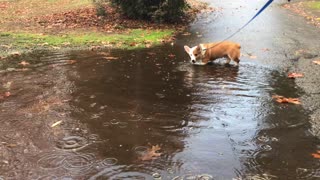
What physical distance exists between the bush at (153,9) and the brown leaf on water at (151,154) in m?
10.4

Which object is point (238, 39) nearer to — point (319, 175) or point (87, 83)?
point (87, 83)

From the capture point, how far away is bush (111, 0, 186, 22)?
579 inches

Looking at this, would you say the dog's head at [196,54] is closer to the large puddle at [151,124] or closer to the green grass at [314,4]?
the large puddle at [151,124]

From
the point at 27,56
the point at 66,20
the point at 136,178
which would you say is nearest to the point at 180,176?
the point at 136,178

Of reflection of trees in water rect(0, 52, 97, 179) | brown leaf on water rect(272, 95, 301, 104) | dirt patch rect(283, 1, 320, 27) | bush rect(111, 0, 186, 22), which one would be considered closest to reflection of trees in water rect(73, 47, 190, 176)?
reflection of trees in water rect(0, 52, 97, 179)

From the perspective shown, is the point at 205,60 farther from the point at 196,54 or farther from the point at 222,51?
the point at 222,51

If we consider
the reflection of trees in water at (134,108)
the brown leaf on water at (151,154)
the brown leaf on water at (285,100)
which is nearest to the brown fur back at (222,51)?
the reflection of trees in water at (134,108)

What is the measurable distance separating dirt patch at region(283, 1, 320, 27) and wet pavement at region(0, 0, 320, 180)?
22.0 ft

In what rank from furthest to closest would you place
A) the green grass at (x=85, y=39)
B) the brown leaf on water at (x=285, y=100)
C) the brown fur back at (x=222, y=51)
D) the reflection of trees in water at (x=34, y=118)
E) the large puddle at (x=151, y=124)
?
the green grass at (x=85, y=39), the brown fur back at (x=222, y=51), the brown leaf on water at (x=285, y=100), the reflection of trees in water at (x=34, y=118), the large puddle at (x=151, y=124)

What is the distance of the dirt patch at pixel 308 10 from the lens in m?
16.0

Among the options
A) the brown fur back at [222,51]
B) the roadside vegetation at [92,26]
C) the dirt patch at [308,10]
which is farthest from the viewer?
the dirt patch at [308,10]

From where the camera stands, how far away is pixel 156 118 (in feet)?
19.1

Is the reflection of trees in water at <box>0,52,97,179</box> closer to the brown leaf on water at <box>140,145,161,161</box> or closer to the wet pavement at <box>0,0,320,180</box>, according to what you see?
the wet pavement at <box>0,0,320,180</box>

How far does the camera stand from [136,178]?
13.8 feet
